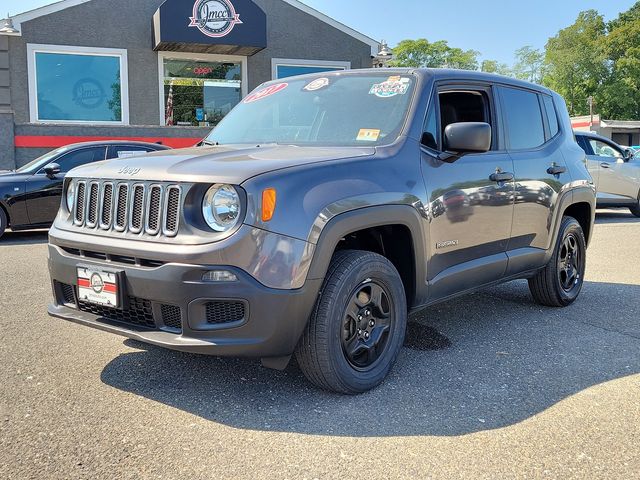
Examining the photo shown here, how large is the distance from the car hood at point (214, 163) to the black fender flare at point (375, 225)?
34cm

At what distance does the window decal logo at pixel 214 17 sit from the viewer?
1580cm

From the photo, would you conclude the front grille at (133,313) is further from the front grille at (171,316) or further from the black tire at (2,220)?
the black tire at (2,220)

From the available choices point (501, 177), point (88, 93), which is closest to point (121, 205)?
point (501, 177)

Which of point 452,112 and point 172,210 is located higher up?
point 452,112

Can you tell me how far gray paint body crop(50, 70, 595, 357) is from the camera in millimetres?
2934

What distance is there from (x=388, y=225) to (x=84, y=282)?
1.68m

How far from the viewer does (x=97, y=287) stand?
126 inches

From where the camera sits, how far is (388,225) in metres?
3.60

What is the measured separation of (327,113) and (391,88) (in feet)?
1.46

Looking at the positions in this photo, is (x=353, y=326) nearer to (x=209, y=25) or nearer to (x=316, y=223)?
(x=316, y=223)

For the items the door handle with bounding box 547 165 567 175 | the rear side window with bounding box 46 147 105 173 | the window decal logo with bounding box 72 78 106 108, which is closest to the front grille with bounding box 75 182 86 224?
the door handle with bounding box 547 165 567 175

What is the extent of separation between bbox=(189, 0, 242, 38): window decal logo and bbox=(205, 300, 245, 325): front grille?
14303mm

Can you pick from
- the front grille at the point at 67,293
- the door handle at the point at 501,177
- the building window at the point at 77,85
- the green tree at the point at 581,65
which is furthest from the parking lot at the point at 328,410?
the green tree at the point at 581,65

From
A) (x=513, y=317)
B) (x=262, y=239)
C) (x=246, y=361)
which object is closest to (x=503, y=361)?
(x=513, y=317)
